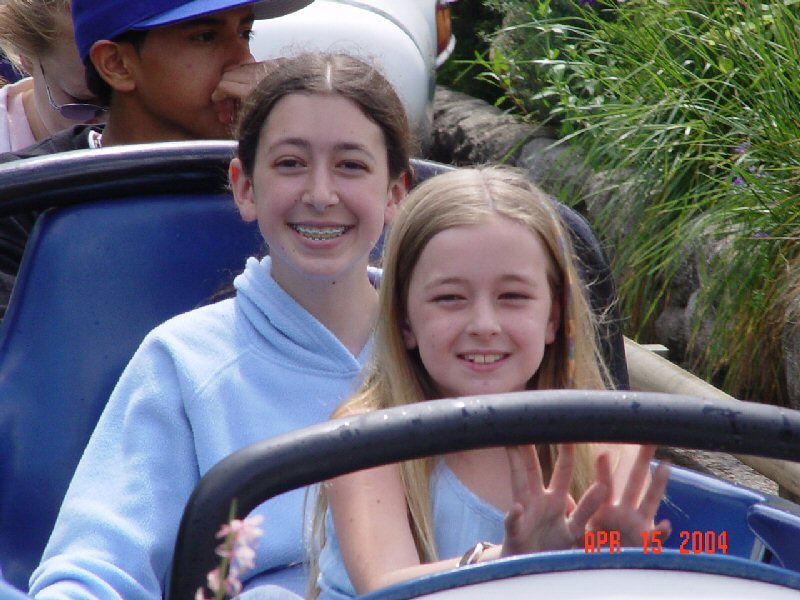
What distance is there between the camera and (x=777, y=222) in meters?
3.51

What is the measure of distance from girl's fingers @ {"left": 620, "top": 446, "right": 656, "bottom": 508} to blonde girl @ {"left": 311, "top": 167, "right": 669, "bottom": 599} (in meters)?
0.21

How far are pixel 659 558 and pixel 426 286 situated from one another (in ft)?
2.07

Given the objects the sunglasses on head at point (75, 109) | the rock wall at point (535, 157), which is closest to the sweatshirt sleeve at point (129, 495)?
the sunglasses on head at point (75, 109)

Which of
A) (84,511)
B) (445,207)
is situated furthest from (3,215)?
(445,207)

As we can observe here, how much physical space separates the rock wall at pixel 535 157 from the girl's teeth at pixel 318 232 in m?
1.68

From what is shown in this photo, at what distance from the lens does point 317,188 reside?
6.46ft

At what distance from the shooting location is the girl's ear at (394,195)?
6.97 ft

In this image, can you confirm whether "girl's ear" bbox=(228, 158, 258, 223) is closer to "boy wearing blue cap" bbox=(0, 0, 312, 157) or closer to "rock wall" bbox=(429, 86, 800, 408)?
"boy wearing blue cap" bbox=(0, 0, 312, 157)

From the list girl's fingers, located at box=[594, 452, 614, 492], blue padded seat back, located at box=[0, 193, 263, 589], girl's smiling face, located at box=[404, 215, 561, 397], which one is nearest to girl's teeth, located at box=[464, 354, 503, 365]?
girl's smiling face, located at box=[404, 215, 561, 397]

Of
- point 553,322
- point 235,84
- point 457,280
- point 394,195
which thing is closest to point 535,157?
point 235,84

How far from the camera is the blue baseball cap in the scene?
8.13ft

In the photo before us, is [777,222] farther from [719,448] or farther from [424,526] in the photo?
[719,448]

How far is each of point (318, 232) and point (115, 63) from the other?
783mm

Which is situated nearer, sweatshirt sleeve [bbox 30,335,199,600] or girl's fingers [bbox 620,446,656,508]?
girl's fingers [bbox 620,446,656,508]
